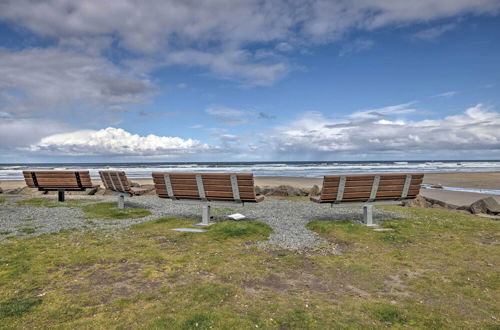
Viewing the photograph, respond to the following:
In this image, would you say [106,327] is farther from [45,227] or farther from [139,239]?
[45,227]

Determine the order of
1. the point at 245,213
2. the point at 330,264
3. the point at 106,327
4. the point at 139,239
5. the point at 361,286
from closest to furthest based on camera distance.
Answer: the point at 106,327 → the point at 361,286 → the point at 330,264 → the point at 139,239 → the point at 245,213

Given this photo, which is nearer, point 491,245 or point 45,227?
point 491,245

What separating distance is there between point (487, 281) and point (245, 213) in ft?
22.3

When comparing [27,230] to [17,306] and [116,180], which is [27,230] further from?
[17,306]

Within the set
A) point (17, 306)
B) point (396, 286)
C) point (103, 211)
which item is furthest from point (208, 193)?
point (396, 286)

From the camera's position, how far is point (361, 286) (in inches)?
175

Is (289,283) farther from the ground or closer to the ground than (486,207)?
farther from the ground

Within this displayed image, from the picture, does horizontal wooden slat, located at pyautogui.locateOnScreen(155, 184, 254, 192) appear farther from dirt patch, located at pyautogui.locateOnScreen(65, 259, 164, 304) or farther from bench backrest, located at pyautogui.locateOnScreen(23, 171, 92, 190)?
bench backrest, located at pyautogui.locateOnScreen(23, 171, 92, 190)

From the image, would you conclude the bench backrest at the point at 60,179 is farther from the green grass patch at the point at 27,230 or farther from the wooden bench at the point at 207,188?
the wooden bench at the point at 207,188

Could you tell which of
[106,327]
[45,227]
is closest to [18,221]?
[45,227]

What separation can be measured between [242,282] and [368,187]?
4.98m

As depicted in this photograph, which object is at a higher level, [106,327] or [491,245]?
[106,327]

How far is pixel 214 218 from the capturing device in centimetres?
955

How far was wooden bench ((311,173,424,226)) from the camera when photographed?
7965 mm
